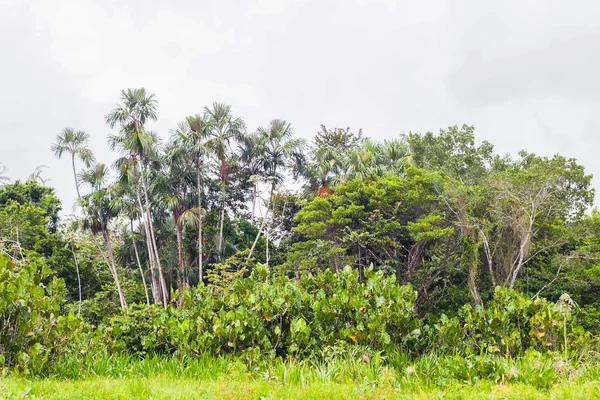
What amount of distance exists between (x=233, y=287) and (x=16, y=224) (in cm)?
1883

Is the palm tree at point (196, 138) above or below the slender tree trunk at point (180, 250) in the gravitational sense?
above

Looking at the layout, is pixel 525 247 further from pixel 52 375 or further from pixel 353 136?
pixel 52 375

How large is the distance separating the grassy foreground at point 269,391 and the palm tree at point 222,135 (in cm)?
1810

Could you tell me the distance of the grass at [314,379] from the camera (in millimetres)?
3510

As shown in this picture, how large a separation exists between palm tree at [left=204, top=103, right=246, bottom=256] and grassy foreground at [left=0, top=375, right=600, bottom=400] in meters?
18.1

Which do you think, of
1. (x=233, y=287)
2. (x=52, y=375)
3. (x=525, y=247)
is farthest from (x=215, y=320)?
(x=525, y=247)

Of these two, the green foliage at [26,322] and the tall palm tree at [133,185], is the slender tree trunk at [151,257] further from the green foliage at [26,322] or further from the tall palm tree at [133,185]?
the green foliage at [26,322]

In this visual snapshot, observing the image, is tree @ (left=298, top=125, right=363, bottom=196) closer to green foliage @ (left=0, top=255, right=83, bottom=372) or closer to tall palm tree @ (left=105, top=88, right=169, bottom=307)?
tall palm tree @ (left=105, top=88, right=169, bottom=307)

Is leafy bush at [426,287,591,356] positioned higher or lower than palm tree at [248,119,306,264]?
lower

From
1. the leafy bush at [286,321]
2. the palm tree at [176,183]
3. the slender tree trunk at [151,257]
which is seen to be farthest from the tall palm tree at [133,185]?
the leafy bush at [286,321]

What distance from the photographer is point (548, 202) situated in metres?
16.8

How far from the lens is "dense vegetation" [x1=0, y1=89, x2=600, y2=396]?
4.84 meters

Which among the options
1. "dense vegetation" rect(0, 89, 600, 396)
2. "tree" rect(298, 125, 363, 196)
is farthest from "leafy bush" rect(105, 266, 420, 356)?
"tree" rect(298, 125, 363, 196)

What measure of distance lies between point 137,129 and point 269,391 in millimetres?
19109
